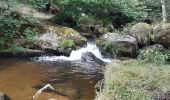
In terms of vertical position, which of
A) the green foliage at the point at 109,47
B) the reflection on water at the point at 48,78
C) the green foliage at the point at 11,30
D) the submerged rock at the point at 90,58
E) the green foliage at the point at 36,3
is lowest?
the reflection on water at the point at 48,78

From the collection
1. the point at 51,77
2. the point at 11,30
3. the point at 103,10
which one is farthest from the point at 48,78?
the point at 103,10

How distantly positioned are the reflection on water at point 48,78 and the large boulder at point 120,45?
6.89ft

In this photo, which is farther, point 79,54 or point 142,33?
point 142,33

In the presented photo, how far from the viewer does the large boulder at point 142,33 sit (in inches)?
696

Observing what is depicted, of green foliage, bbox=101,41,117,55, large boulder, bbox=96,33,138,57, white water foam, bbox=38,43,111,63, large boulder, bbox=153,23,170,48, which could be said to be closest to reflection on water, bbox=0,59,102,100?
white water foam, bbox=38,43,111,63

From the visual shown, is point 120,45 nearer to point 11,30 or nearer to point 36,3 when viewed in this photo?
point 11,30

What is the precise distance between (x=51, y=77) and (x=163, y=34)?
6329 millimetres

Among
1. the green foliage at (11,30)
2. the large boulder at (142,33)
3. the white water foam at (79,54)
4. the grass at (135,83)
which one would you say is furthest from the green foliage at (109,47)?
the grass at (135,83)

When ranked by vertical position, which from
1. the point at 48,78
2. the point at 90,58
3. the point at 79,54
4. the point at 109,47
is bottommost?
the point at 48,78

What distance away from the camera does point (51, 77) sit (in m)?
13.1

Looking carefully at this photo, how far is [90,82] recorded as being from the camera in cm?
1273

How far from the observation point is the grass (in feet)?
20.9

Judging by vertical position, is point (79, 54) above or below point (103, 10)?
below

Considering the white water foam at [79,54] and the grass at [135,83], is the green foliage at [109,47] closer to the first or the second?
the white water foam at [79,54]
